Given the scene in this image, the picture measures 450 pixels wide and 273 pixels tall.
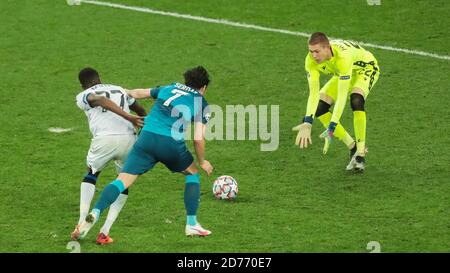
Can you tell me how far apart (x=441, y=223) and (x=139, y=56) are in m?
10.0

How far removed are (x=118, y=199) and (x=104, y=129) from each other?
93 centimetres

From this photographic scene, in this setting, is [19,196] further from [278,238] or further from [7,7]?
[7,7]

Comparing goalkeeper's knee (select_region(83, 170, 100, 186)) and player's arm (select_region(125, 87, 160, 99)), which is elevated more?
player's arm (select_region(125, 87, 160, 99))

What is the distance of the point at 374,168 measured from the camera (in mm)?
16859

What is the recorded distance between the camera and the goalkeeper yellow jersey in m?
15.9

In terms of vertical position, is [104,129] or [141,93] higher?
[141,93]

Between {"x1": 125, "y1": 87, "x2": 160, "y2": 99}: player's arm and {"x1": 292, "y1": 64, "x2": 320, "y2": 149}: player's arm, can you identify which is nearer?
{"x1": 125, "y1": 87, "x2": 160, "y2": 99}: player's arm

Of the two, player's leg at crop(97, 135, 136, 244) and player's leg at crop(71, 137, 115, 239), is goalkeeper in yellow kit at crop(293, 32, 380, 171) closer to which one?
player's leg at crop(97, 135, 136, 244)

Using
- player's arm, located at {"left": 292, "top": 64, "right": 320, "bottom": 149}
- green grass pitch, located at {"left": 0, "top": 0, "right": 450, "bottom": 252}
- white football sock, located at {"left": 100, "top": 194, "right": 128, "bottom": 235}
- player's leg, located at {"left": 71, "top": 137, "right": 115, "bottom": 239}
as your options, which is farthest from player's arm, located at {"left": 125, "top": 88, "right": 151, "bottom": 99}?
player's arm, located at {"left": 292, "top": 64, "right": 320, "bottom": 149}

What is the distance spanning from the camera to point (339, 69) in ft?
53.0

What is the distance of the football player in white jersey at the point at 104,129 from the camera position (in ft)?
45.5

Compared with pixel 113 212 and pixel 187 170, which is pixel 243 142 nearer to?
pixel 187 170

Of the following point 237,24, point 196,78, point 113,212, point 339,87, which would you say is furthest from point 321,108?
point 237,24

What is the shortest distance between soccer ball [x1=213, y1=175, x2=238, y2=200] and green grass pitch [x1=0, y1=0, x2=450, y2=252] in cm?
12
